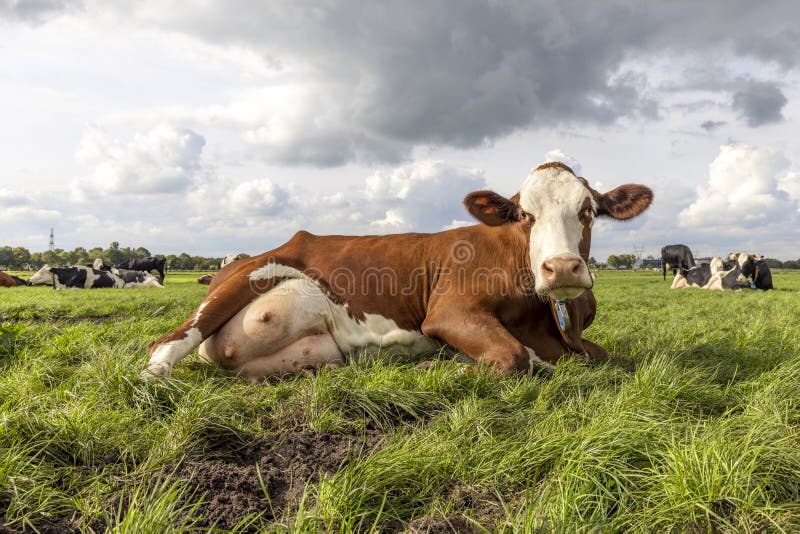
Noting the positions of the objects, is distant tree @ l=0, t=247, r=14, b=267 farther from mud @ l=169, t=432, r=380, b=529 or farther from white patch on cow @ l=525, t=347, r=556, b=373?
mud @ l=169, t=432, r=380, b=529

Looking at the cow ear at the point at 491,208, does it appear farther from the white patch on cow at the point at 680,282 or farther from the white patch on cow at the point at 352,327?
the white patch on cow at the point at 680,282

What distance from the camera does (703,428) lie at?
288 cm

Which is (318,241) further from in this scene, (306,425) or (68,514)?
(68,514)

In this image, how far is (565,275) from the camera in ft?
12.8

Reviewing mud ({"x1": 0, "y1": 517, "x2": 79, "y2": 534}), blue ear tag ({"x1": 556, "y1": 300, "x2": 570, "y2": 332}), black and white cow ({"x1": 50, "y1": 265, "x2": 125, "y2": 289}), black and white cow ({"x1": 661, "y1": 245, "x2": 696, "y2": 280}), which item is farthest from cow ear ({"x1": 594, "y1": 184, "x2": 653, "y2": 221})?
black and white cow ({"x1": 661, "y1": 245, "x2": 696, "y2": 280})

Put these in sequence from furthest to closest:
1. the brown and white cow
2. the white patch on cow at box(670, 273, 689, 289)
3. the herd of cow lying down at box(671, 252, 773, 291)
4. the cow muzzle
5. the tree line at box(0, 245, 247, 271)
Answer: the tree line at box(0, 245, 247, 271)
the white patch on cow at box(670, 273, 689, 289)
the herd of cow lying down at box(671, 252, 773, 291)
the brown and white cow
the cow muzzle

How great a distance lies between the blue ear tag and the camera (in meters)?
4.67

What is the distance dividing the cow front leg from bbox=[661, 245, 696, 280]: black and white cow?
119 feet

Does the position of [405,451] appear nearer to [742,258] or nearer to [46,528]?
[46,528]

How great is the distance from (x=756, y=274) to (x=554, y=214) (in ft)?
85.5

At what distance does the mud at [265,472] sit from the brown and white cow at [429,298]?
1788 mm

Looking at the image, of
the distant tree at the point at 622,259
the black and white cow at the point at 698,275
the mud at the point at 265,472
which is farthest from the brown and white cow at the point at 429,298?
the distant tree at the point at 622,259

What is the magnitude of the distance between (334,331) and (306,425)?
202 centimetres

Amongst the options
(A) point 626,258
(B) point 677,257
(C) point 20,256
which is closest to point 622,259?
(A) point 626,258
